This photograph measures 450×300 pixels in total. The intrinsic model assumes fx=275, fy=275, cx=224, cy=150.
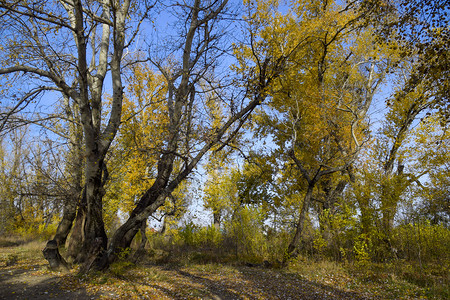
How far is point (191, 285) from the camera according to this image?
6.20 meters

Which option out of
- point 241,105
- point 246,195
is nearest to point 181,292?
point 241,105

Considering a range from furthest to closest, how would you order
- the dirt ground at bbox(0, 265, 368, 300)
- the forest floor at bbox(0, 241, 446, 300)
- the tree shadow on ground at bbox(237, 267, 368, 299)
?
the tree shadow on ground at bbox(237, 267, 368, 299), the forest floor at bbox(0, 241, 446, 300), the dirt ground at bbox(0, 265, 368, 300)

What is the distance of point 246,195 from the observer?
16.1 meters

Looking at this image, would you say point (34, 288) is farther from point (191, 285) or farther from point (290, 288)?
point (290, 288)

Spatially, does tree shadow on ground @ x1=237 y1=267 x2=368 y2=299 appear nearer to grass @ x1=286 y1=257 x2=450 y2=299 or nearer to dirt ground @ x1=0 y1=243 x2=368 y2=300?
dirt ground @ x1=0 y1=243 x2=368 y2=300

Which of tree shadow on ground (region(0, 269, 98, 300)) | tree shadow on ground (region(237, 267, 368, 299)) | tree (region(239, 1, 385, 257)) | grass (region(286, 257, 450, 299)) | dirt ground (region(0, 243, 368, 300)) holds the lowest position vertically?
tree shadow on ground (region(0, 269, 98, 300))

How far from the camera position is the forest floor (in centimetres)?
489

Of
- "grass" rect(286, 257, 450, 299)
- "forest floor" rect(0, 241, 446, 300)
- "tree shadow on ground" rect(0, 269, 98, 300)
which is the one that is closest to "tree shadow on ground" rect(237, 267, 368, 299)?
"forest floor" rect(0, 241, 446, 300)

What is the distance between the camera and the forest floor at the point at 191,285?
16.0 ft

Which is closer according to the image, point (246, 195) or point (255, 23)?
point (255, 23)

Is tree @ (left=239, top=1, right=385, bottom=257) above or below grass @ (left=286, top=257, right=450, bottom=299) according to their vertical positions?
above

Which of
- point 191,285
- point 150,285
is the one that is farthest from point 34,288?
point 191,285

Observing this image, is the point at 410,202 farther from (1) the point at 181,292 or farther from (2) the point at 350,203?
(1) the point at 181,292

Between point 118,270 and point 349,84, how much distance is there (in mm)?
11676
